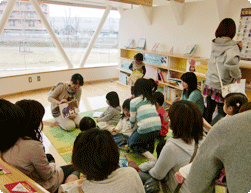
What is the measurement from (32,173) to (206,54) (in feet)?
12.5

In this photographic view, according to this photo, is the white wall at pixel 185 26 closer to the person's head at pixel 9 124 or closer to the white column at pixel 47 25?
the white column at pixel 47 25

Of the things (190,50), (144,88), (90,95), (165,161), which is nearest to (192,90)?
(144,88)

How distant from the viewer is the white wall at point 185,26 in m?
3.76

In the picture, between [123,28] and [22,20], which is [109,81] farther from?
[22,20]

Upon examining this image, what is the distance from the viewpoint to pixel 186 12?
429 centimetres

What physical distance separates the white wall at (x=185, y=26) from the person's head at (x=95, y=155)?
3.50 m

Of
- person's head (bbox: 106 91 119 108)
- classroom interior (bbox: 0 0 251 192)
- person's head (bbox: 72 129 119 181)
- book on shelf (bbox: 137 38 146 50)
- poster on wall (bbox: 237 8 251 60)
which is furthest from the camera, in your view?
book on shelf (bbox: 137 38 146 50)

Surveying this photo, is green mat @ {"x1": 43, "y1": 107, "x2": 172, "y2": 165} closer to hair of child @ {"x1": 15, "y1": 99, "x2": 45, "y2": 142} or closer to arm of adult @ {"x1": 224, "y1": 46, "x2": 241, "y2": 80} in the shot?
hair of child @ {"x1": 15, "y1": 99, "x2": 45, "y2": 142}

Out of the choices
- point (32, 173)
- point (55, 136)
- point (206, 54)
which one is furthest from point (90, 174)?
point (206, 54)

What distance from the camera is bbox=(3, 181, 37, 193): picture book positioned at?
1.04m

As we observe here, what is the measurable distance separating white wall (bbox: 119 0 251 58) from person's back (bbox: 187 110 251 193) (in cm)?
349

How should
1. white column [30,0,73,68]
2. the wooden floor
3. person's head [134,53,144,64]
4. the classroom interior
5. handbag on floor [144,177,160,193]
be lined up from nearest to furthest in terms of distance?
handbag on floor [144,177,160,193], the classroom interior, person's head [134,53,144,64], the wooden floor, white column [30,0,73,68]

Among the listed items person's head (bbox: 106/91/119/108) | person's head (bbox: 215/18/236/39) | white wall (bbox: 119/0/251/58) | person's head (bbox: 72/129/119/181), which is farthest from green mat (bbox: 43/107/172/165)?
white wall (bbox: 119/0/251/58)

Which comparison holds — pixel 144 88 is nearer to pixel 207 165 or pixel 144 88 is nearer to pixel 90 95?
pixel 207 165
